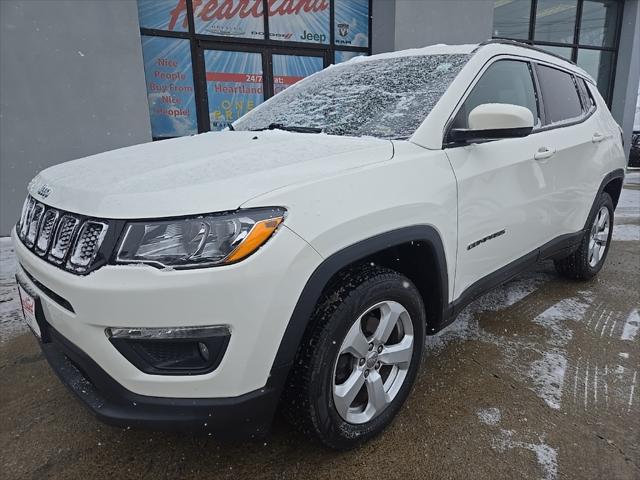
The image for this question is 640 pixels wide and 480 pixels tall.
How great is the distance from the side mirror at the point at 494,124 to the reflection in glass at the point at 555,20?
32.0 feet

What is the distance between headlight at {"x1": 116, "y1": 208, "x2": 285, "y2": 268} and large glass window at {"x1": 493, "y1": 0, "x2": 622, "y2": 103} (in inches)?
391

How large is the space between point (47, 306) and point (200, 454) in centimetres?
88

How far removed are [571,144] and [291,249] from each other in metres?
2.51

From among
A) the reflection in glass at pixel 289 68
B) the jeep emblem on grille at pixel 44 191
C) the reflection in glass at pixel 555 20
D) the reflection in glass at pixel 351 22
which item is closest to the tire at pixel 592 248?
the jeep emblem on grille at pixel 44 191

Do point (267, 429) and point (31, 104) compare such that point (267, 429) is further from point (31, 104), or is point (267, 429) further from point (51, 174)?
point (31, 104)

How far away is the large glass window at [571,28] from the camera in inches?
389

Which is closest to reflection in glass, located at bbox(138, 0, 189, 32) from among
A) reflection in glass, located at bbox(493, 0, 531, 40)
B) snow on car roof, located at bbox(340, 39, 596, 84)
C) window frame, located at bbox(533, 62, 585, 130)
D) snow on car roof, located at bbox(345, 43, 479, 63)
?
snow on car roof, located at bbox(340, 39, 596, 84)

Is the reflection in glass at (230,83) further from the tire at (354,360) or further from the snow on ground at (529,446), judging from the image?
the snow on ground at (529,446)

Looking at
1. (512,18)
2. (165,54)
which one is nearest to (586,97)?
(165,54)

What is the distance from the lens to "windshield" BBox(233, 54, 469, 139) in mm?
2234

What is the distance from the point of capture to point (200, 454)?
6.54 feet

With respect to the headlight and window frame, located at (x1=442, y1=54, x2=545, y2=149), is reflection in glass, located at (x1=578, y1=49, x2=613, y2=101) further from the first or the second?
the headlight

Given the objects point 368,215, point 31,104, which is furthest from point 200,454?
point 31,104

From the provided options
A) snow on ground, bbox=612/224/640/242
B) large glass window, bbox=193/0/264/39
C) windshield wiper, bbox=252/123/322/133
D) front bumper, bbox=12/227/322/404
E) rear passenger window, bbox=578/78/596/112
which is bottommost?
snow on ground, bbox=612/224/640/242
